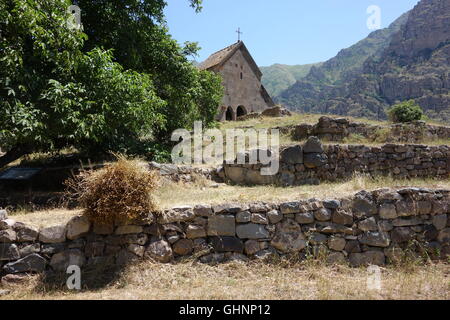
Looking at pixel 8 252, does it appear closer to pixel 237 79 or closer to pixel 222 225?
pixel 222 225

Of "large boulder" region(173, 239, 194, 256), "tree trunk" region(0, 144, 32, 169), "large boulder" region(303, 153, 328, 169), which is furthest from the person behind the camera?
"large boulder" region(303, 153, 328, 169)

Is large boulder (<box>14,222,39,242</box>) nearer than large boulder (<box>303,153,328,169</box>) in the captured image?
Yes

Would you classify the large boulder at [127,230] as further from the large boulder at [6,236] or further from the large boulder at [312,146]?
the large boulder at [312,146]

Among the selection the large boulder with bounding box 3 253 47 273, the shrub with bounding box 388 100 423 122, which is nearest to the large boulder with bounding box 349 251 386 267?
the large boulder with bounding box 3 253 47 273

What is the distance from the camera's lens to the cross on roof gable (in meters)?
21.5

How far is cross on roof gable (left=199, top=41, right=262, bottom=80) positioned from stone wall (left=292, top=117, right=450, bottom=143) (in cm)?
1112

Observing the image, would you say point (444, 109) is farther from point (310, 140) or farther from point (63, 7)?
point (63, 7)

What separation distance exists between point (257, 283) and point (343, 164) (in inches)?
243

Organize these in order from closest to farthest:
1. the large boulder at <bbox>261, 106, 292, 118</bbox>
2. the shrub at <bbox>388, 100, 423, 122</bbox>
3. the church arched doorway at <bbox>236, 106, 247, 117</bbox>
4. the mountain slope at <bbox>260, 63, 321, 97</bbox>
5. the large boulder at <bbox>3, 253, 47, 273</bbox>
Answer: the large boulder at <bbox>3, 253, 47, 273</bbox>, the shrub at <bbox>388, 100, 423, 122</bbox>, the large boulder at <bbox>261, 106, 292, 118</bbox>, the church arched doorway at <bbox>236, 106, 247, 117</bbox>, the mountain slope at <bbox>260, 63, 321, 97</bbox>

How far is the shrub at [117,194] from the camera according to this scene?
175 inches

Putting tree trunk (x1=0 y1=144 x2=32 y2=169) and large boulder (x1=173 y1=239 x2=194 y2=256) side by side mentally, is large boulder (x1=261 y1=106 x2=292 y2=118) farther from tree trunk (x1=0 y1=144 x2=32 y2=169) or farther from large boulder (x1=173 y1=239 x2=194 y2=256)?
large boulder (x1=173 y1=239 x2=194 y2=256)

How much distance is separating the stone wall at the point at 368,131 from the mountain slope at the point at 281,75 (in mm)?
96396

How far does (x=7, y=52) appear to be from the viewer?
5.32 meters

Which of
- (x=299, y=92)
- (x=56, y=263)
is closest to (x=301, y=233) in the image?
(x=56, y=263)
